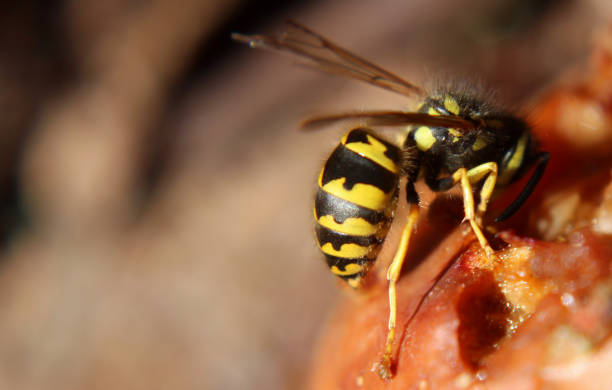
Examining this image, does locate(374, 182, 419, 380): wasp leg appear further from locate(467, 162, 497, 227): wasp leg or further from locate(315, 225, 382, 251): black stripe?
locate(467, 162, 497, 227): wasp leg

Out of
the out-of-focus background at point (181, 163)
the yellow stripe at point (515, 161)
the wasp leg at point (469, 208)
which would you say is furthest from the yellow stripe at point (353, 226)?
the out-of-focus background at point (181, 163)

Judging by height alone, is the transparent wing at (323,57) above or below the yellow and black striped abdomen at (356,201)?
above

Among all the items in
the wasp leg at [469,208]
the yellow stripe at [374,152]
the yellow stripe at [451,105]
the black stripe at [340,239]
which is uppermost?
the yellow stripe at [451,105]

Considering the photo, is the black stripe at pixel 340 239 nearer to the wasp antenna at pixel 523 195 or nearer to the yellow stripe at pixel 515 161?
the wasp antenna at pixel 523 195

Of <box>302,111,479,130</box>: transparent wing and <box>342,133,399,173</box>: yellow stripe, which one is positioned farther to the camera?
<box>342,133,399,173</box>: yellow stripe

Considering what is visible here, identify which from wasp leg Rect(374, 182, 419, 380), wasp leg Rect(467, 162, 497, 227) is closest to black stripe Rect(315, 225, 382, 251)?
wasp leg Rect(374, 182, 419, 380)

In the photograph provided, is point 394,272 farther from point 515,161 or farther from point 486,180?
point 515,161

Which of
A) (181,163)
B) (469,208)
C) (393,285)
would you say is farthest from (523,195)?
(181,163)
